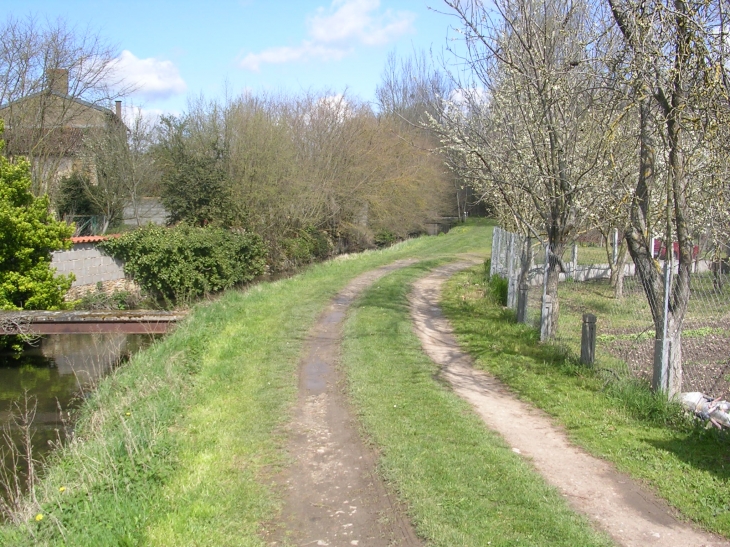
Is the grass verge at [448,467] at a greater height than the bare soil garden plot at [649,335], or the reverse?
the bare soil garden plot at [649,335]

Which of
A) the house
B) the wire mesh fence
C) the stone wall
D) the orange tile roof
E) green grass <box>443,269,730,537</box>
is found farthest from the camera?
the house

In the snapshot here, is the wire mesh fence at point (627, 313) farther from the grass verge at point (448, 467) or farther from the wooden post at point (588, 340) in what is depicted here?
the grass verge at point (448, 467)

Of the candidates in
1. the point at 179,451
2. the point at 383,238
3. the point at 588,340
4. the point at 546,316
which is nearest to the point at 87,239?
the point at 546,316

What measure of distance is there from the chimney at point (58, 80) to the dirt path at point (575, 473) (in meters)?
21.8

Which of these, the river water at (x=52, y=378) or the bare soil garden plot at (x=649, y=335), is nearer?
the bare soil garden plot at (x=649, y=335)

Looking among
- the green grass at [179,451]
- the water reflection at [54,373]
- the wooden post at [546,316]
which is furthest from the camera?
the water reflection at [54,373]

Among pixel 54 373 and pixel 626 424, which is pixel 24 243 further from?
pixel 626 424

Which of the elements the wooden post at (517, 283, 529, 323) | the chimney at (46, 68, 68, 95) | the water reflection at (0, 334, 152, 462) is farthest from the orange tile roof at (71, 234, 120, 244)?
the wooden post at (517, 283, 529, 323)

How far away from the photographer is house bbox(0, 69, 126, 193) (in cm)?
2448

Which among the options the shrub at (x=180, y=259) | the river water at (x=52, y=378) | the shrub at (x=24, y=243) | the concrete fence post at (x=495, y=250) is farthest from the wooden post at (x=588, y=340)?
the shrub at (x=180, y=259)

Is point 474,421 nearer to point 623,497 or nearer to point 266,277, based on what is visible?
point 623,497

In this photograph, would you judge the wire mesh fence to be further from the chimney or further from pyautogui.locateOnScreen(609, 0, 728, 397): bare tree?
the chimney

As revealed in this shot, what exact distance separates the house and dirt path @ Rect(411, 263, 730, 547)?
2142 cm

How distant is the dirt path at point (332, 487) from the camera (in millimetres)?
4805
